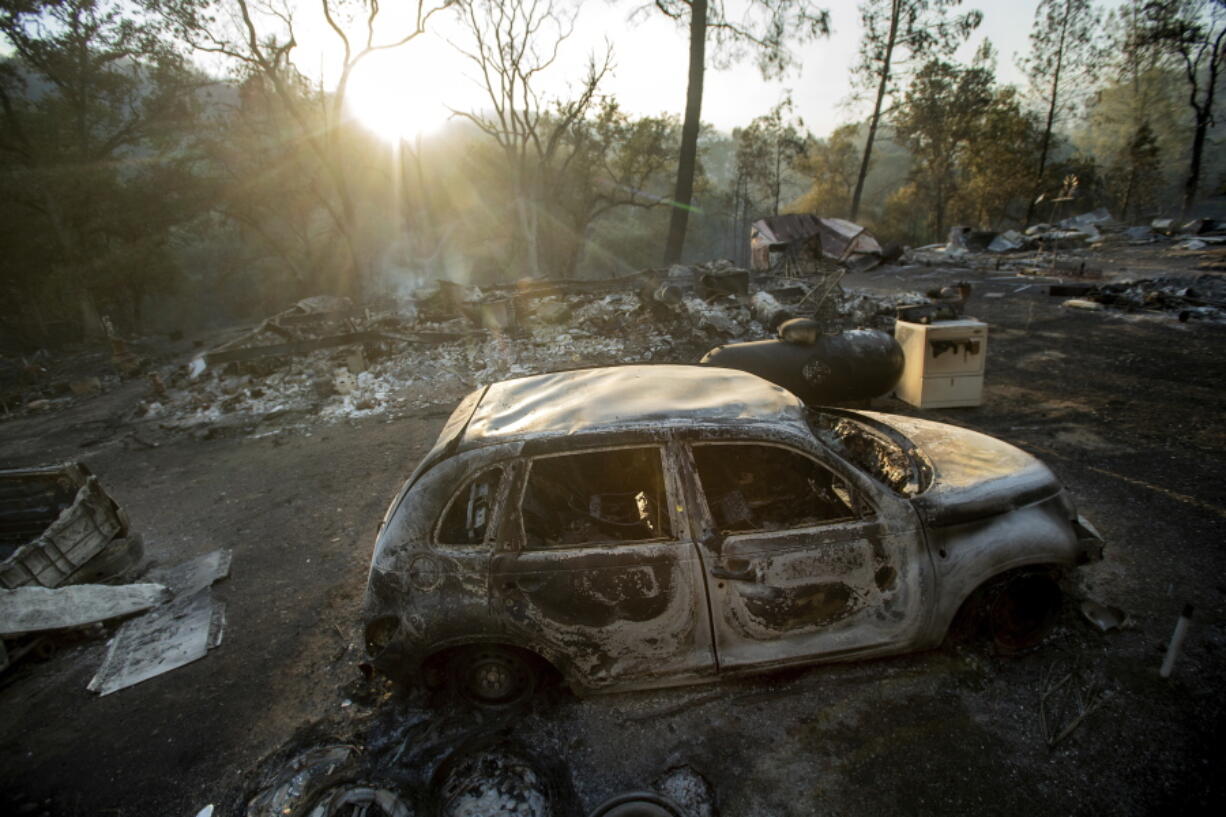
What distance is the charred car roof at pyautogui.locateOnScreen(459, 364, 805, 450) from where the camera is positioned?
263cm

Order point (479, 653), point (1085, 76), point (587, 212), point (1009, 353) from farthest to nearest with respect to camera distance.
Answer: point (587, 212) → point (1085, 76) → point (1009, 353) → point (479, 653)

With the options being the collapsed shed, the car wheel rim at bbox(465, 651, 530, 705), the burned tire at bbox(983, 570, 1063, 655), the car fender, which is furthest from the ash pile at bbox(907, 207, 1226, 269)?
the car wheel rim at bbox(465, 651, 530, 705)

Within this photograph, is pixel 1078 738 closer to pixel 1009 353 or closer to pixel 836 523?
pixel 836 523

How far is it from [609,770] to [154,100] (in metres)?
28.5

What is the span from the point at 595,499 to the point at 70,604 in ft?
13.0

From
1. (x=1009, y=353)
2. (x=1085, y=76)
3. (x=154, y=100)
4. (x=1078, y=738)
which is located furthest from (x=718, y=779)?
(x=1085, y=76)

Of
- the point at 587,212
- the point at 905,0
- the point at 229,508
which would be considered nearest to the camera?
the point at 229,508

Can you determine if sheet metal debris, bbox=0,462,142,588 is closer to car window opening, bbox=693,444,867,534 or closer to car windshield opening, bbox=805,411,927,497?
car window opening, bbox=693,444,867,534

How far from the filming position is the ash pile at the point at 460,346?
30.6 ft

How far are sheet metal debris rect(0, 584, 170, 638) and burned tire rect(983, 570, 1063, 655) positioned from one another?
5.96m

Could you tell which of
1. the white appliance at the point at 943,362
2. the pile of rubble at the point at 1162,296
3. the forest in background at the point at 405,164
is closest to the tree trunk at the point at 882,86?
the forest in background at the point at 405,164

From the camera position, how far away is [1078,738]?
249 centimetres

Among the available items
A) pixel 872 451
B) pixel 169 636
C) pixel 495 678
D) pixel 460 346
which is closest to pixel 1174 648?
pixel 872 451

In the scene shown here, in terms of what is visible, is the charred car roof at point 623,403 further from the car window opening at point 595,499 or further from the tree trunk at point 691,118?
the tree trunk at point 691,118
